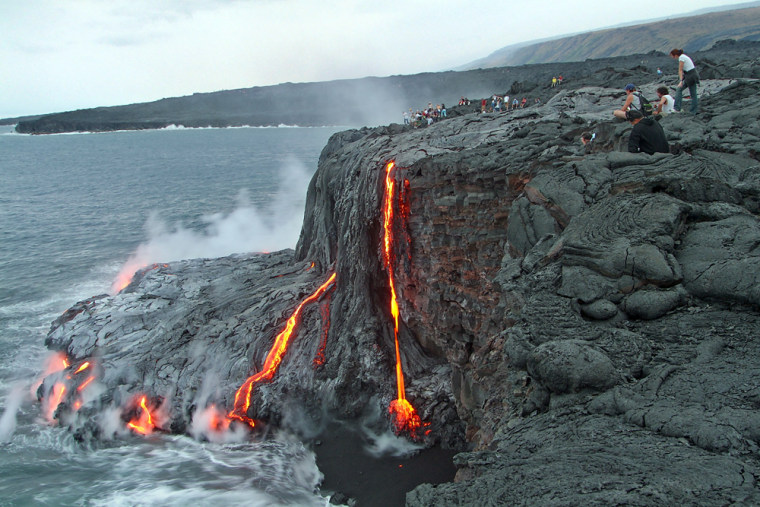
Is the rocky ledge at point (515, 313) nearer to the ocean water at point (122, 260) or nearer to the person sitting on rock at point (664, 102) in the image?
the person sitting on rock at point (664, 102)

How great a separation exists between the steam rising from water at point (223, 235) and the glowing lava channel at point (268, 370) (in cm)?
1478

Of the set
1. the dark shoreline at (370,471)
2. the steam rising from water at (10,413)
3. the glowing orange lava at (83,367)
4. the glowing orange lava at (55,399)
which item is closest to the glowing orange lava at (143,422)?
the glowing orange lava at (83,367)

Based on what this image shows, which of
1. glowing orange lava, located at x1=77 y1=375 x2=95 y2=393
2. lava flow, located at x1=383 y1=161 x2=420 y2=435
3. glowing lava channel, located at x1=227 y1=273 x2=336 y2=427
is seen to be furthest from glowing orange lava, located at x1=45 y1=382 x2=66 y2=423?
lava flow, located at x1=383 y1=161 x2=420 y2=435

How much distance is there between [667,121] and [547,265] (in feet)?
22.9

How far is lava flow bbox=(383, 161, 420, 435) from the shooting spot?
15742mm

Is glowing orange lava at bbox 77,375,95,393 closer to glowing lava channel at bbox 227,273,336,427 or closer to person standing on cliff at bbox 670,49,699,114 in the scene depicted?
glowing lava channel at bbox 227,273,336,427

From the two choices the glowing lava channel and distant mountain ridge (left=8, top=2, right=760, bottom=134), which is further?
distant mountain ridge (left=8, top=2, right=760, bottom=134)

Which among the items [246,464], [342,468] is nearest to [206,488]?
[246,464]

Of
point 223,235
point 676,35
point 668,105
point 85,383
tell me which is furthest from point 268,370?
point 676,35

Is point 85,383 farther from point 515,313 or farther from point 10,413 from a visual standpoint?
point 515,313

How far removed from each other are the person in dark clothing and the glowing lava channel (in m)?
12.3

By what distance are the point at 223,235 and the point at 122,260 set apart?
22.0 feet

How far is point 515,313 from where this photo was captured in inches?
294

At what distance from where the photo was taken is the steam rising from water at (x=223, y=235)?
34.3 metres
